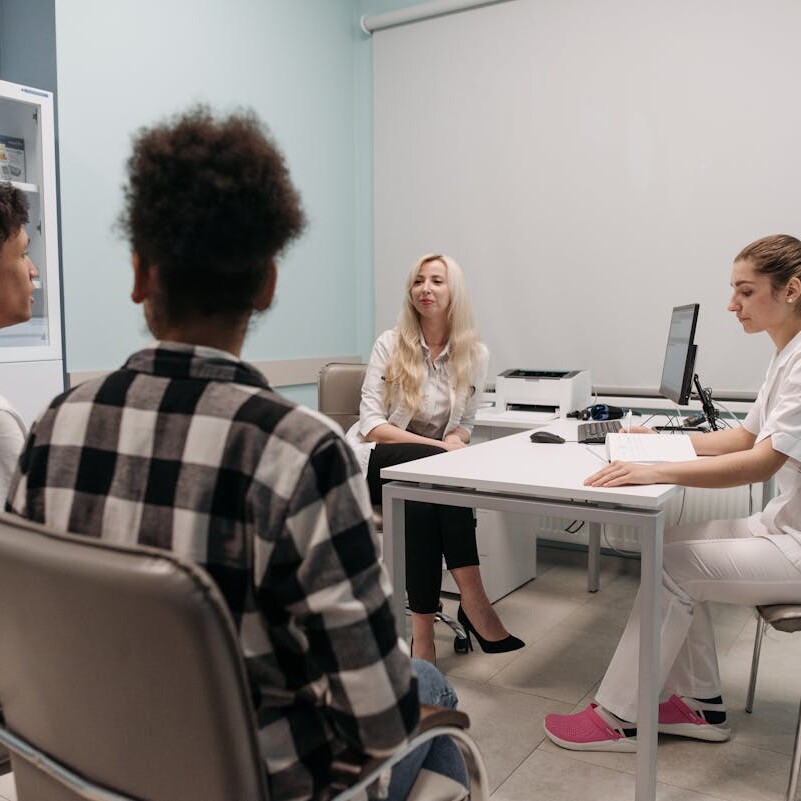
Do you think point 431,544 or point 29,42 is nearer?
point 431,544

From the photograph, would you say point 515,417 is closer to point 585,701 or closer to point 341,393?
point 341,393

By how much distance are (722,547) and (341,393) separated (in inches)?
62.9

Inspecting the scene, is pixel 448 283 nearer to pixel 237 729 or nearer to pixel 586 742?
pixel 586 742

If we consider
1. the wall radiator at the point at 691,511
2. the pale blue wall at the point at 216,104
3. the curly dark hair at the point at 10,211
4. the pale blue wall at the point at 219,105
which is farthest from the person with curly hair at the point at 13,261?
the wall radiator at the point at 691,511

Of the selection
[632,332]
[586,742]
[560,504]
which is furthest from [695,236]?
[586,742]

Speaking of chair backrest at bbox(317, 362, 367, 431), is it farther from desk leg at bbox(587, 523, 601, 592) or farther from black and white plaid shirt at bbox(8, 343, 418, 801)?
black and white plaid shirt at bbox(8, 343, 418, 801)

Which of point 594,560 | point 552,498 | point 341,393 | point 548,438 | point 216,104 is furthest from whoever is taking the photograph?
point 594,560

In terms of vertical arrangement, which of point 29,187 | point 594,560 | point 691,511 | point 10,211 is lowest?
point 594,560

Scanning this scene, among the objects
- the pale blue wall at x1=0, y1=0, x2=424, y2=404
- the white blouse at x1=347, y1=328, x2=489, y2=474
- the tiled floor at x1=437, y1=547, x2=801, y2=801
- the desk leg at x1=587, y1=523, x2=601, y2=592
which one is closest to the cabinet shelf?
the pale blue wall at x1=0, y1=0, x2=424, y2=404

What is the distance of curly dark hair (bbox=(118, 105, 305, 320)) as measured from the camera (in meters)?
0.78

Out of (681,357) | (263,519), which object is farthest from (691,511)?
(263,519)

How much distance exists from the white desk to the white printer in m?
0.85

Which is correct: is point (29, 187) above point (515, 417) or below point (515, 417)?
above

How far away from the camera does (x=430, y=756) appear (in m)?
1.10
